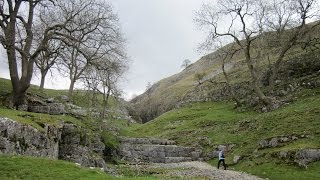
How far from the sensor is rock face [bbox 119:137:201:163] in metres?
46.3

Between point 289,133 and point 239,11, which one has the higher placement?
point 239,11

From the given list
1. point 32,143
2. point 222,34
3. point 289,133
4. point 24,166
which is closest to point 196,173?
point 289,133

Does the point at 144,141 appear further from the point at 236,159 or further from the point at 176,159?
the point at 236,159

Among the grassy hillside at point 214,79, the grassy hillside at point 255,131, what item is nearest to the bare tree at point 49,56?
the grassy hillside at point 255,131

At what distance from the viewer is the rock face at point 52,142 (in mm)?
24062

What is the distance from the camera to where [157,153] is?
47.7 metres

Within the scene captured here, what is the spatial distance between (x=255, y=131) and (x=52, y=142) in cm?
2305

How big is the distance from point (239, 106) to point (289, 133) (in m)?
29.1

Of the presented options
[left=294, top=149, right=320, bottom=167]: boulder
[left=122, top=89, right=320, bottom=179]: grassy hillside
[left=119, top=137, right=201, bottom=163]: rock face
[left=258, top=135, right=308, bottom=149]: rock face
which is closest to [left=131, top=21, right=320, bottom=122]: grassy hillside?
A: [left=122, top=89, right=320, bottom=179]: grassy hillside

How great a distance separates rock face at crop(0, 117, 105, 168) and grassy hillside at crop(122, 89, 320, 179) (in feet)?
45.0

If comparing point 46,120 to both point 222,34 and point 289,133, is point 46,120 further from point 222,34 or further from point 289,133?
point 222,34

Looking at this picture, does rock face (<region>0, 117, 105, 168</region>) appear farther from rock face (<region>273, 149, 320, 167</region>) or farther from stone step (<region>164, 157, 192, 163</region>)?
rock face (<region>273, 149, 320, 167</region>)

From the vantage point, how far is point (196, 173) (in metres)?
32.2

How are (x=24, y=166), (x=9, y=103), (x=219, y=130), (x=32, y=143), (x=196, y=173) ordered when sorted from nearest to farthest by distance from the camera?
1. (x=24, y=166)
2. (x=32, y=143)
3. (x=196, y=173)
4. (x=9, y=103)
5. (x=219, y=130)
